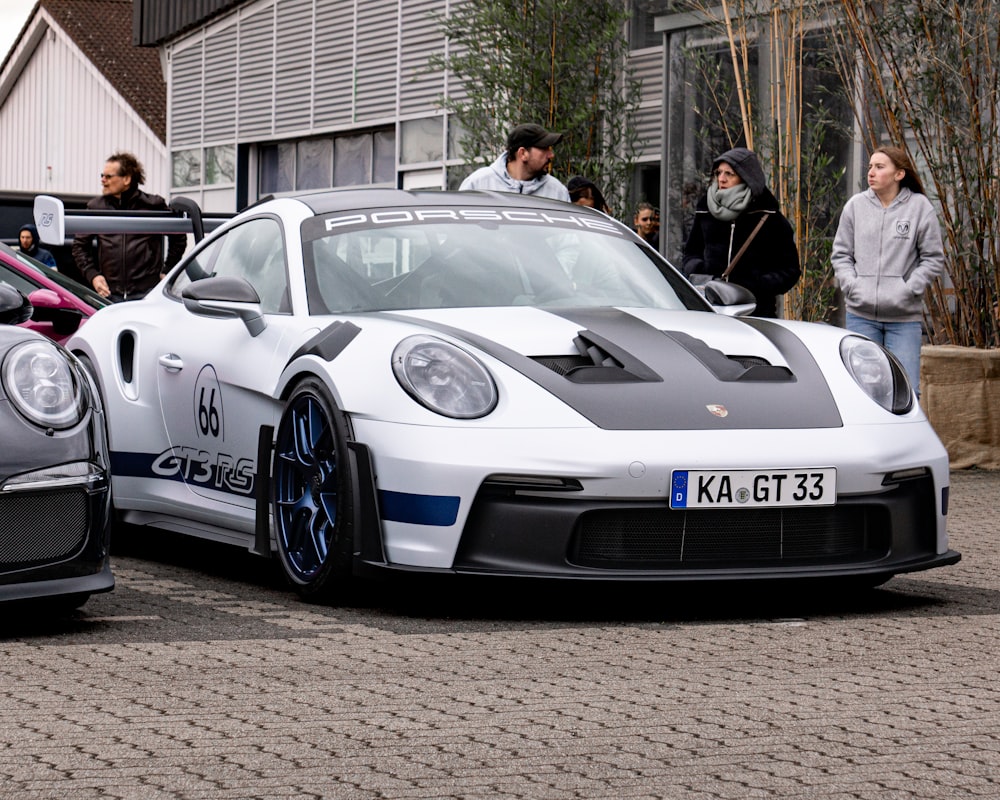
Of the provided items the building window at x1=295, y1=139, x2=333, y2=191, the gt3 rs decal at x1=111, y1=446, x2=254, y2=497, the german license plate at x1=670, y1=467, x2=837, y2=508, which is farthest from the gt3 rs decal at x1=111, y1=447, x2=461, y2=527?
the building window at x1=295, y1=139, x2=333, y2=191

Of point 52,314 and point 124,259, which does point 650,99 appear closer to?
point 124,259

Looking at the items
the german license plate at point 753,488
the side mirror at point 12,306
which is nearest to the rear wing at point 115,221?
the side mirror at point 12,306

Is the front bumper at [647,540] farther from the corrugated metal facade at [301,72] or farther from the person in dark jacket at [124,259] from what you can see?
the corrugated metal facade at [301,72]

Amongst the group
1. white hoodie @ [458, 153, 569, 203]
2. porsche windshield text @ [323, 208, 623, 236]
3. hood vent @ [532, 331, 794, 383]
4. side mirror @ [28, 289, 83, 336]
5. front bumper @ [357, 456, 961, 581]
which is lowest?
front bumper @ [357, 456, 961, 581]

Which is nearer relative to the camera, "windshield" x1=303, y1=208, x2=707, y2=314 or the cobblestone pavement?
the cobblestone pavement

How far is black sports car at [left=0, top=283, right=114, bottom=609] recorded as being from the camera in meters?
4.86

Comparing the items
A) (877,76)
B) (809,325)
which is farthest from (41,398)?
(877,76)

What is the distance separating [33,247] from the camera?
55.6 ft

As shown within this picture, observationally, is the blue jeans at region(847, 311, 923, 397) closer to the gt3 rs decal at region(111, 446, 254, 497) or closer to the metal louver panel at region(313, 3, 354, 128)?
the gt3 rs decal at region(111, 446, 254, 497)

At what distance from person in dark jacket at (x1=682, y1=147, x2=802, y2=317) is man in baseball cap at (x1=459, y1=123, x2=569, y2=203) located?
0.83m

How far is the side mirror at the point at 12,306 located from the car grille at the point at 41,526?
2.06 ft

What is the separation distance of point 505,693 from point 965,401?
7131mm

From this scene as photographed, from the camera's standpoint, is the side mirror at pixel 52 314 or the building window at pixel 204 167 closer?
the side mirror at pixel 52 314

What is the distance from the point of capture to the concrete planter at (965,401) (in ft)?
35.6
